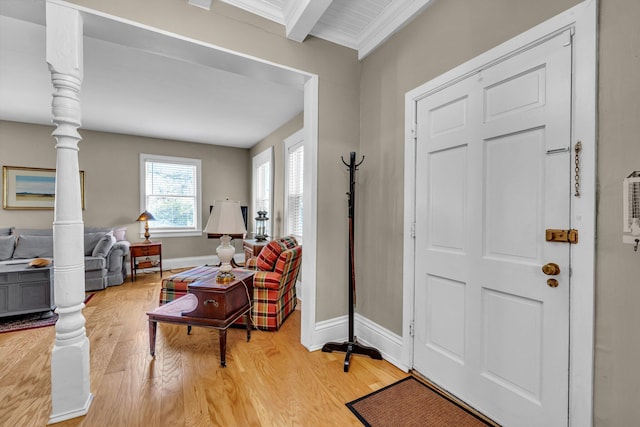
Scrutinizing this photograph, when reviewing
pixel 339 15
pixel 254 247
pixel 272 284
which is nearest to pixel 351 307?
pixel 272 284

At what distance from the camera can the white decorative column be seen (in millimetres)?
1560

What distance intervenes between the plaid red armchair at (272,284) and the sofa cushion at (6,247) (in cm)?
389

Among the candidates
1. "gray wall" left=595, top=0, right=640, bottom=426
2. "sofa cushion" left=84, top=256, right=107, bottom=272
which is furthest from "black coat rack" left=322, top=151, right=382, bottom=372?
"sofa cushion" left=84, top=256, right=107, bottom=272

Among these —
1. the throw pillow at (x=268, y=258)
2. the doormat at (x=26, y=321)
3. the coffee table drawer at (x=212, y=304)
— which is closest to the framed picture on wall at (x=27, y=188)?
the doormat at (x=26, y=321)

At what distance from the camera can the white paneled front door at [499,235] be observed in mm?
1331

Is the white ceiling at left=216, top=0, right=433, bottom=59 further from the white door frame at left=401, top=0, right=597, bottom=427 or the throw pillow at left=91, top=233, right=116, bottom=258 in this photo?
the throw pillow at left=91, top=233, right=116, bottom=258

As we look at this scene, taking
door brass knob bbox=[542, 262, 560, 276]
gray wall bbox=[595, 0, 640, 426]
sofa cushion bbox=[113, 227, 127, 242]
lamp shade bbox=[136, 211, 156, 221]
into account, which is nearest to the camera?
gray wall bbox=[595, 0, 640, 426]

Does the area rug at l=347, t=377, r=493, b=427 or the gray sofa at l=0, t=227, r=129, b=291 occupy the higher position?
the gray sofa at l=0, t=227, r=129, b=291

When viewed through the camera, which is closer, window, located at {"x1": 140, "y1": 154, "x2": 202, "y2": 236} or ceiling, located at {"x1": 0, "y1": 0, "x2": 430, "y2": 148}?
ceiling, located at {"x1": 0, "y1": 0, "x2": 430, "y2": 148}

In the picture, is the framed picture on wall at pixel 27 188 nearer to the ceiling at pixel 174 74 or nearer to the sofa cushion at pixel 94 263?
the ceiling at pixel 174 74

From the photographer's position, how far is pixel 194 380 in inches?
77.6

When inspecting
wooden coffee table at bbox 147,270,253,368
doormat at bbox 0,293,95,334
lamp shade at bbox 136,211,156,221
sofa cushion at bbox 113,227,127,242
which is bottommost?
doormat at bbox 0,293,95,334

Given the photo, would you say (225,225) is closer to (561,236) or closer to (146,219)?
(561,236)

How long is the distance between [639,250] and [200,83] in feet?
12.5
